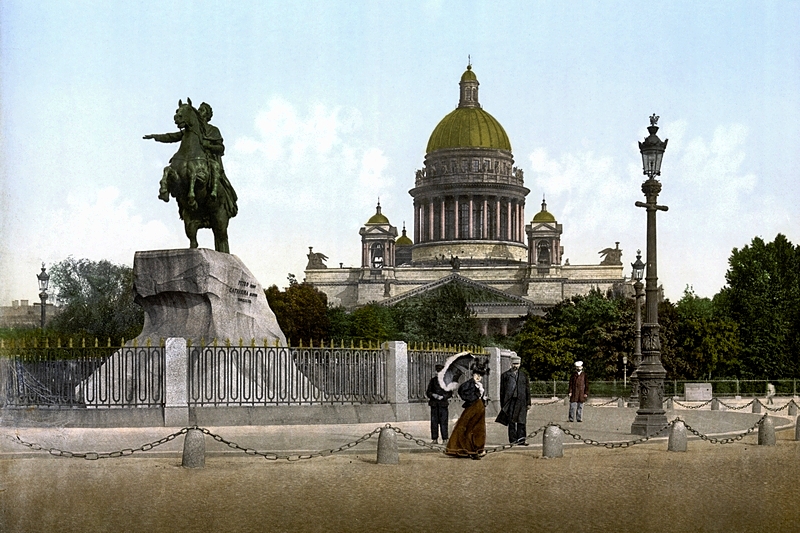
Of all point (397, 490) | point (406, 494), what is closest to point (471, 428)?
point (397, 490)

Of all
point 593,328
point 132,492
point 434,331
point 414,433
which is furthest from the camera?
point 434,331

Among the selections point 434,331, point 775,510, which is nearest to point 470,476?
point 775,510

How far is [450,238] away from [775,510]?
148m

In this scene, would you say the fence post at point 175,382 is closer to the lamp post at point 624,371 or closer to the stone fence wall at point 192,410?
the stone fence wall at point 192,410

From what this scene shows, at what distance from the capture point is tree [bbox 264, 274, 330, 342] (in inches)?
3349

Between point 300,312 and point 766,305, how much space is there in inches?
1287

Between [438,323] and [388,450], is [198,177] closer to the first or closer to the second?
[388,450]

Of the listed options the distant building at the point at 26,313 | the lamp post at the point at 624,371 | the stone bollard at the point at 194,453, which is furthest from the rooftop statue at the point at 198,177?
the lamp post at the point at 624,371

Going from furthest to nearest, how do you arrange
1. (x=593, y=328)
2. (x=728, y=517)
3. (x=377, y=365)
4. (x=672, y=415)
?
(x=593, y=328) < (x=672, y=415) < (x=377, y=365) < (x=728, y=517)

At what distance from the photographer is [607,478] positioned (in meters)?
17.1

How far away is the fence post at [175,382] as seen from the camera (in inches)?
1021

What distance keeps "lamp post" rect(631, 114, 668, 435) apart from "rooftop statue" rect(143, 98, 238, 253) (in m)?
9.42

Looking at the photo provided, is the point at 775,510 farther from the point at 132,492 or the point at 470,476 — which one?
the point at 132,492

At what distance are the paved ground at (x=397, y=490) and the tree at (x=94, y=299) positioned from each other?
4173 centimetres
